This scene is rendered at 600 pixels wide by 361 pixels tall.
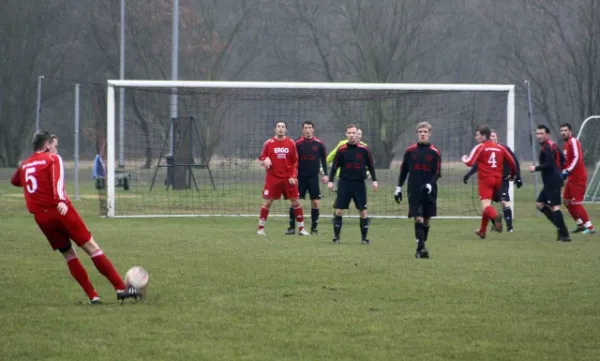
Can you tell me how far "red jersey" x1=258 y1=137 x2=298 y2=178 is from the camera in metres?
18.7

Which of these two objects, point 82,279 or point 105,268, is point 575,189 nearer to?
point 105,268

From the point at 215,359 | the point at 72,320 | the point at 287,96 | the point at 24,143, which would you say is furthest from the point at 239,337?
the point at 24,143

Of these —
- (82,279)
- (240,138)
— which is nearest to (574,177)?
(82,279)

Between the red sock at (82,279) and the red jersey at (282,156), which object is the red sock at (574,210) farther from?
the red sock at (82,279)

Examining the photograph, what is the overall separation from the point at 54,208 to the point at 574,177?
1156cm

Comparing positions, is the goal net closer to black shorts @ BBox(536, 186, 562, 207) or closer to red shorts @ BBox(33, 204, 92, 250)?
black shorts @ BBox(536, 186, 562, 207)

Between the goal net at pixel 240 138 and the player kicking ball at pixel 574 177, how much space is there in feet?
10.6

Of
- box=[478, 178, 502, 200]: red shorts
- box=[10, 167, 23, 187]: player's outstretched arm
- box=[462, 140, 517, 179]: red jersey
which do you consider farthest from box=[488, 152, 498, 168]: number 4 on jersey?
box=[10, 167, 23, 187]: player's outstretched arm

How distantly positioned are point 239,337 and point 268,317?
967 mm

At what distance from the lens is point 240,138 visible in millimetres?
31734

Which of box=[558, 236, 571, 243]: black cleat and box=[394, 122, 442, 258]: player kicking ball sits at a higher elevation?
box=[394, 122, 442, 258]: player kicking ball

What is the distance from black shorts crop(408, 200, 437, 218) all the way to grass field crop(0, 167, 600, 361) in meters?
0.65

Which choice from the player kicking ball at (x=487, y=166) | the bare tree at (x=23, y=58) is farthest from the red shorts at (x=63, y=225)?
the bare tree at (x=23, y=58)

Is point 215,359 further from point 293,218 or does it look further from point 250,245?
point 293,218
